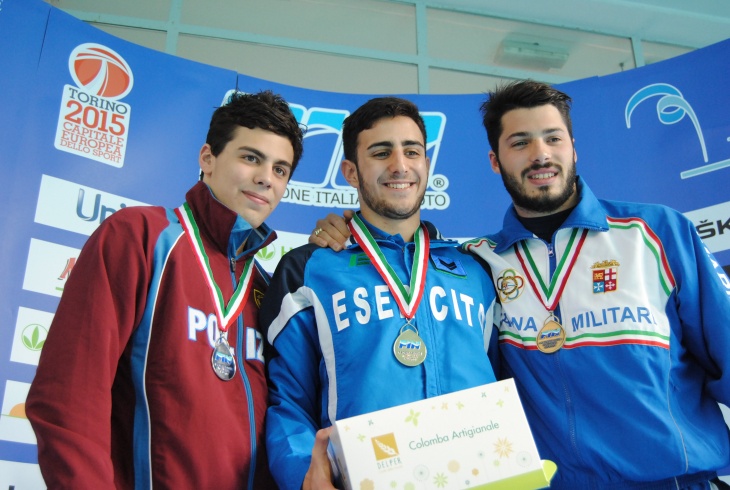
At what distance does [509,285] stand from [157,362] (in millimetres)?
1187

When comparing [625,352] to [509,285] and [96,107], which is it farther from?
[96,107]

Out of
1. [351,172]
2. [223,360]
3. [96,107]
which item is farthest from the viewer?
[96,107]

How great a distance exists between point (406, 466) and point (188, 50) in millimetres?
4614

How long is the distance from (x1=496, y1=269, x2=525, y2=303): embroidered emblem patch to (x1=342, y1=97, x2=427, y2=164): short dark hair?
0.60 m

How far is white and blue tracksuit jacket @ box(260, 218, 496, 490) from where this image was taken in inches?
72.1

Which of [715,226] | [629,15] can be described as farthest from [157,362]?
[629,15]

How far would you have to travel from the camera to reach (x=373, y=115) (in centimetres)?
237

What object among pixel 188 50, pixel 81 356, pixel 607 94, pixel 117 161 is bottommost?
pixel 81 356

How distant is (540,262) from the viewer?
2188 mm

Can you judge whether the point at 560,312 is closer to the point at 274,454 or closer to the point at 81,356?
the point at 274,454

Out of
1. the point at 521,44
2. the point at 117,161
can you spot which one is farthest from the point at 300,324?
the point at 521,44

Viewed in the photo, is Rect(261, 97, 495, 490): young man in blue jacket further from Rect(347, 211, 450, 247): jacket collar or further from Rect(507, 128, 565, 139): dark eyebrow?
Rect(507, 128, 565, 139): dark eyebrow

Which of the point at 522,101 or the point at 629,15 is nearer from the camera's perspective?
Answer: the point at 522,101

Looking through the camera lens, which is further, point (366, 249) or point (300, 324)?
point (366, 249)
